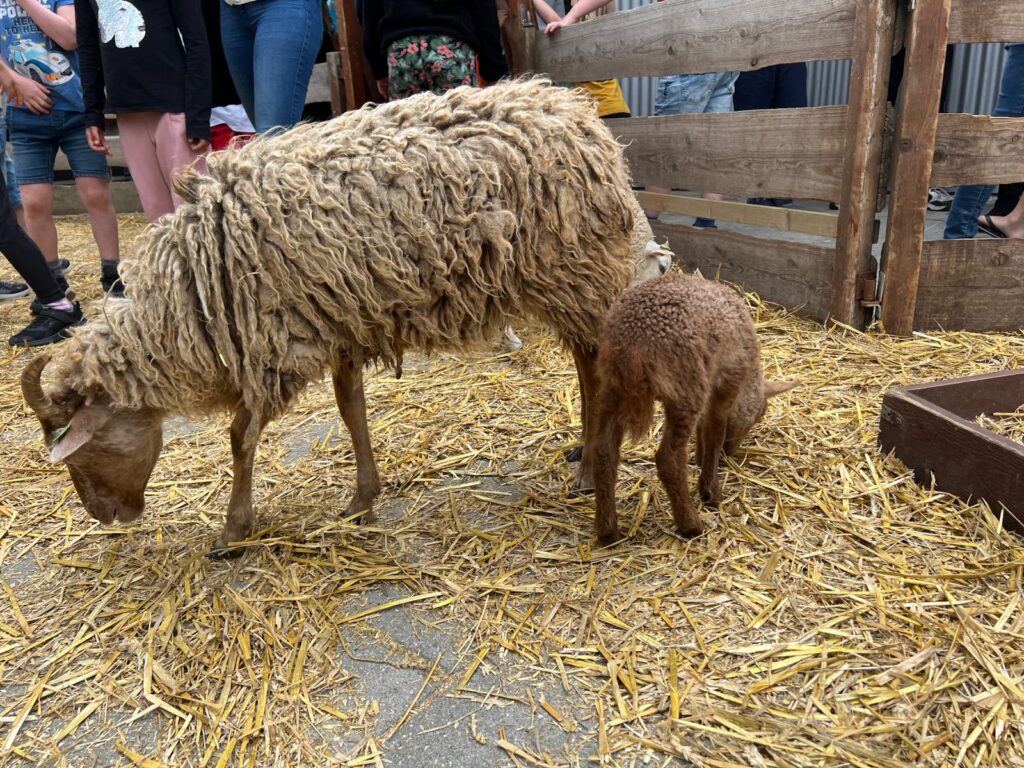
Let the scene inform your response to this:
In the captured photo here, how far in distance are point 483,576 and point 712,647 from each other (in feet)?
2.68

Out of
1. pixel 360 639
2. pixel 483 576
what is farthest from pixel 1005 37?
pixel 360 639

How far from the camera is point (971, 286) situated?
420 centimetres

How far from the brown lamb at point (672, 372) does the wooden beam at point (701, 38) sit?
2301mm

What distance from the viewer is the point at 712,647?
2111mm

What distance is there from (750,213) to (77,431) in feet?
14.1

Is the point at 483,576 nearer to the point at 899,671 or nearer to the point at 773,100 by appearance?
the point at 899,671

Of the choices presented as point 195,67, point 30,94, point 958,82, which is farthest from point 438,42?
point 958,82

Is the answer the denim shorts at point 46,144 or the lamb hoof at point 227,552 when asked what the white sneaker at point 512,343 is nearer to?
the lamb hoof at point 227,552

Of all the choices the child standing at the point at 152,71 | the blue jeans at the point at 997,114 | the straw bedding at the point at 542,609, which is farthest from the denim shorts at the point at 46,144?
the blue jeans at the point at 997,114

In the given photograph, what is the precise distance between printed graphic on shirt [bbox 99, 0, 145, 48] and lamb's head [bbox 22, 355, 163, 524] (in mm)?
2484

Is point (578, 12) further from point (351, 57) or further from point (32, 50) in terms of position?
point (32, 50)

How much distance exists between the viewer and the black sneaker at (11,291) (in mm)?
6566

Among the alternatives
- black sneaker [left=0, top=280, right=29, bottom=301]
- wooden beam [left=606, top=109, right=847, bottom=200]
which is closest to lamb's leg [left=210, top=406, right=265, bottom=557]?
wooden beam [left=606, top=109, right=847, bottom=200]

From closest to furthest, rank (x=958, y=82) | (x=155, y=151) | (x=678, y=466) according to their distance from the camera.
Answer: (x=678, y=466) → (x=155, y=151) → (x=958, y=82)
